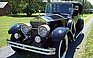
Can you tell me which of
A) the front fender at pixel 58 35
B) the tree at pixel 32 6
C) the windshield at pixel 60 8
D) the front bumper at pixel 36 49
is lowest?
the tree at pixel 32 6

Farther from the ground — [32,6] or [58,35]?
[58,35]

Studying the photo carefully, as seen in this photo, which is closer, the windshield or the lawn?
the windshield

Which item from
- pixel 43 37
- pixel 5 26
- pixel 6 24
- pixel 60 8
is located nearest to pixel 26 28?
pixel 43 37

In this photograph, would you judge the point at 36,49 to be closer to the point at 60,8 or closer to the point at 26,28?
the point at 26,28

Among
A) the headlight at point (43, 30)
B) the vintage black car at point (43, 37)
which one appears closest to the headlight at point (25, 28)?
the vintage black car at point (43, 37)

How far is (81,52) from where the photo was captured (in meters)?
7.55

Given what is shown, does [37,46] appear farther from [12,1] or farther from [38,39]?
[12,1]

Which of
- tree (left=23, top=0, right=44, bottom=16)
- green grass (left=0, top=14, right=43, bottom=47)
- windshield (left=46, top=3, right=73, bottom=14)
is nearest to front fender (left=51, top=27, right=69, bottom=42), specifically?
green grass (left=0, top=14, right=43, bottom=47)

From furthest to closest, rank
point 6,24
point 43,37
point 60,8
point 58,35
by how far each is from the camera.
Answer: point 6,24, point 60,8, point 43,37, point 58,35

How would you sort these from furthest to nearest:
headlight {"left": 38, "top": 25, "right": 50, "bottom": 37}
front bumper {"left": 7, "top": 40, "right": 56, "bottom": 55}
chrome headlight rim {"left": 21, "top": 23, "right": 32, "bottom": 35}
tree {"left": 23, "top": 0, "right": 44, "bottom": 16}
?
tree {"left": 23, "top": 0, "right": 44, "bottom": 16}
chrome headlight rim {"left": 21, "top": 23, "right": 32, "bottom": 35}
headlight {"left": 38, "top": 25, "right": 50, "bottom": 37}
front bumper {"left": 7, "top": 40, "right": 56, "bottom": 55}

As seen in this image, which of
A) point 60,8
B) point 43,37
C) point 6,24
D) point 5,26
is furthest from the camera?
point 6,24

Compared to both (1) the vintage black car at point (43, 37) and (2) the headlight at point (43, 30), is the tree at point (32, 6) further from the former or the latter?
(2) the headlight at point (43, 30)

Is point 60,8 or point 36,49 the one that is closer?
point 36,49

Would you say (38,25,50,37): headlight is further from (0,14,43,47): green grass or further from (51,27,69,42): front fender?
(0,14,43,47): green grass
